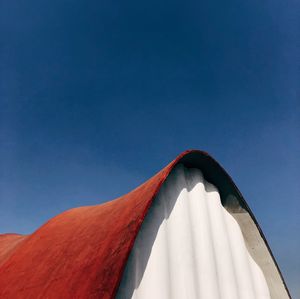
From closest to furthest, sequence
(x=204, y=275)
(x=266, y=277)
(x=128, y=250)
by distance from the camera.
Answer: (x=128, y=250) < (x=204, y=275) < (x=266, y=277)

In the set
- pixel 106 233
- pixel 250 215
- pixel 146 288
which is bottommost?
pixel 146 288

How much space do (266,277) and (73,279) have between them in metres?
2.90

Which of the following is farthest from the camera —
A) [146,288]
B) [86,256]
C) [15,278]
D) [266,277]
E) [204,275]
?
[266,277]

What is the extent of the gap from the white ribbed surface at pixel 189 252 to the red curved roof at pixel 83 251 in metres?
0.28

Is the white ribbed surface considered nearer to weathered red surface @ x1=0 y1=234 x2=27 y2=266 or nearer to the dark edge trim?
the dark edge trim

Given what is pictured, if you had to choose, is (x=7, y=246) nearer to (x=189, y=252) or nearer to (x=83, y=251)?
(x=83, y=251)

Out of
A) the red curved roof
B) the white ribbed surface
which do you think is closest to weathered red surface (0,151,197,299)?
the red curved roof

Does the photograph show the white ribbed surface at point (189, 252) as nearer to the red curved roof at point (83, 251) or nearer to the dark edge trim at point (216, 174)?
the dark edge trim at point (216, 174)

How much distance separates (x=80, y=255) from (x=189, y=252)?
1340mm

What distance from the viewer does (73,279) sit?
328 cm

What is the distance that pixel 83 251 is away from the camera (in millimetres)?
3641

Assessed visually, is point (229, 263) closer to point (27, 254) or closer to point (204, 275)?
point (204, 275)

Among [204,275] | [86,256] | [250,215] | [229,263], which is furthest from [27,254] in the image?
[250,215]

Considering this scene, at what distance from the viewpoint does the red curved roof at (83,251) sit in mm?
2998
